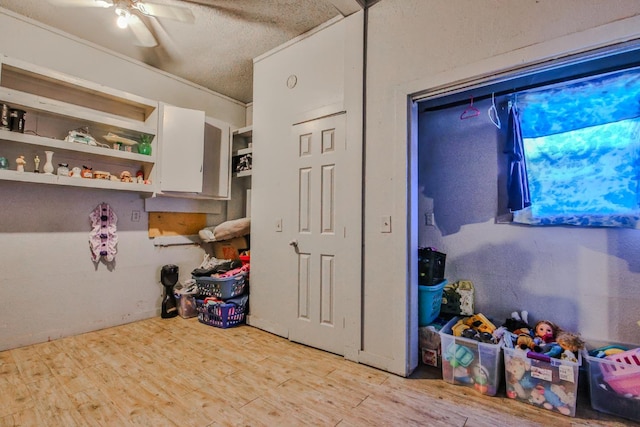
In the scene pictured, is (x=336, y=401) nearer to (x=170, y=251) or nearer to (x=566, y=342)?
(x=566, y=342)

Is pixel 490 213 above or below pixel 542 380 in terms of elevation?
above

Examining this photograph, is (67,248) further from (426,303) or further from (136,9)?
(426,303)

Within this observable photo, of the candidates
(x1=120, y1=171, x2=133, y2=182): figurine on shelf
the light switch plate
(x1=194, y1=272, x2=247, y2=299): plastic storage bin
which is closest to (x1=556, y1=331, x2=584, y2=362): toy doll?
the light switch plate

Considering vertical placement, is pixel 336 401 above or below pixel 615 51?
below

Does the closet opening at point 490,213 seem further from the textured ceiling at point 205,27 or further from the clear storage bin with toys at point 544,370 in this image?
the textured ceiling at point 205,27

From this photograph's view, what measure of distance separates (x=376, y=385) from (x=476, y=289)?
52.0 inches

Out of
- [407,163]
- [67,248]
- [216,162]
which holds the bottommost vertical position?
[67,248]

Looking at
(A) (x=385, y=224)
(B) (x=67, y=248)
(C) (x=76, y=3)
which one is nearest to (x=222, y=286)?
(B) (x=67, y=248)

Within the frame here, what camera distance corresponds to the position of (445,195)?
2.87 meters

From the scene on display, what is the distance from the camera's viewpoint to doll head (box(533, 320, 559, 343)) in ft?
6.84

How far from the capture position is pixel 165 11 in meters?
2.32

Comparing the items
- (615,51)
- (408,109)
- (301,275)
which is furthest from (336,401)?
(615,51)

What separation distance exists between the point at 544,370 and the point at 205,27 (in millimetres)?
3687

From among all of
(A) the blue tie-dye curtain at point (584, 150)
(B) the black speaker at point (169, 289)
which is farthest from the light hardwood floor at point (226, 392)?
→ (A) the blue tie-dye curtain at point (584, 150)
